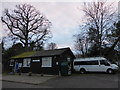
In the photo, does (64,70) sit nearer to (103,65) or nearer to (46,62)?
(46,62)

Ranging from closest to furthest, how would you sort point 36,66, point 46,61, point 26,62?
point 46,61, point 36,66, point 26,62

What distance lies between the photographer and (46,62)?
998 inches

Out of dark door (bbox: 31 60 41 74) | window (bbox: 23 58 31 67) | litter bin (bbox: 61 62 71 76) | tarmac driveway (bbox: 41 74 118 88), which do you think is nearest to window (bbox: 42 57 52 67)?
dark door (bbox: 31 60 41 74)

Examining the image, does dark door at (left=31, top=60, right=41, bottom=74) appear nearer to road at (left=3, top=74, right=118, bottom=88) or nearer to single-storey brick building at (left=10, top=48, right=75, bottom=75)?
single-storey brick building at (left=10, top=48, right=75, bottom=75)

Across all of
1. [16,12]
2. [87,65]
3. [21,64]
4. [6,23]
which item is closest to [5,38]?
[6,23]

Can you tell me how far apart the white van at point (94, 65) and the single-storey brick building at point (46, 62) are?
Answer: 1.29m

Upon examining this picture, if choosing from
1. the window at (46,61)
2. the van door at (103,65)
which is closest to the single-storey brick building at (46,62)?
the window at (46,61)

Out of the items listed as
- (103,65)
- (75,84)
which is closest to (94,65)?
(103,65)

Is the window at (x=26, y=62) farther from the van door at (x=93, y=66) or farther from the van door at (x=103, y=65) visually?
the van door at (x=103, y=65)

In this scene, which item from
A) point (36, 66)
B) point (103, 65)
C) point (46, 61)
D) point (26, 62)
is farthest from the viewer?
point (26, 62)

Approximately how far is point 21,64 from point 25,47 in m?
13.2

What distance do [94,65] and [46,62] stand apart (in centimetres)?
679

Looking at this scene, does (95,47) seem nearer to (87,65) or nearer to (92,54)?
(92,54)

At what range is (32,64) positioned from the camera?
27078mm
